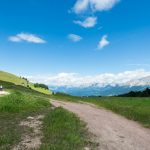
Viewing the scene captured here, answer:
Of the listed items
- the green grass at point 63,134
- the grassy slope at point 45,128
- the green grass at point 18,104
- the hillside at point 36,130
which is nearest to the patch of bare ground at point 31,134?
the hillside at point 36,130

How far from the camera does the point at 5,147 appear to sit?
61.6ft

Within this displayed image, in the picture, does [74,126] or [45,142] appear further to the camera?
[74,126]

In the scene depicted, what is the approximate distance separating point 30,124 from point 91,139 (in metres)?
6.20

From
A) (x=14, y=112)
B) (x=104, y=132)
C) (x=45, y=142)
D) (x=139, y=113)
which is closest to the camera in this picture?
(x=45, y=142)

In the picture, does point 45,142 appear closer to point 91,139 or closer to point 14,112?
point 91,139

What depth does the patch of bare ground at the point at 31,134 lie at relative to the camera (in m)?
19.3

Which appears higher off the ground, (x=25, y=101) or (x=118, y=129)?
(x=25, y=101)

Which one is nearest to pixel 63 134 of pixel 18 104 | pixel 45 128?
pixel 45 128

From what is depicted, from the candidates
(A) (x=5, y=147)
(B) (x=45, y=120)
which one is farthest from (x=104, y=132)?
(A) (x=5, y=147)

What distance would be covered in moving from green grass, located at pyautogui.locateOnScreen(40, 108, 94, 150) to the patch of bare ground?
1.46ft

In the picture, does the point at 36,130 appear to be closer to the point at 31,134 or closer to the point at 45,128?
the point at 45,128

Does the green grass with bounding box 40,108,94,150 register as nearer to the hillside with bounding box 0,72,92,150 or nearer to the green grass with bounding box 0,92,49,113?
the hillside with bounding box 0,72,92,150

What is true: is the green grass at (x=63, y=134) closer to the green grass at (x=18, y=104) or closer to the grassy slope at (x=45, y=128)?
the grassy slope at (x=45, y=128)

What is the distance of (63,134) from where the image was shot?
2211 centimetres
